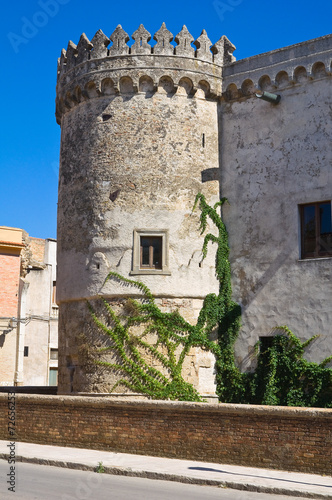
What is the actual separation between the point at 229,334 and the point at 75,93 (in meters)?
8.53

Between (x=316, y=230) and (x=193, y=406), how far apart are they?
664 centimetres

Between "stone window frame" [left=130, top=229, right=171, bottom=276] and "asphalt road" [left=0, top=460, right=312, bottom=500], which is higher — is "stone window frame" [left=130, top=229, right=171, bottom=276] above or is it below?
above

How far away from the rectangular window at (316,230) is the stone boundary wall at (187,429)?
6222 mm

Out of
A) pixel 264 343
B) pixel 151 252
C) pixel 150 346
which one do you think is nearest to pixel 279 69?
pixel 151 252

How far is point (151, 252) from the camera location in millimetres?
18703

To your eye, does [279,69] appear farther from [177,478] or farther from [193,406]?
[177,478]

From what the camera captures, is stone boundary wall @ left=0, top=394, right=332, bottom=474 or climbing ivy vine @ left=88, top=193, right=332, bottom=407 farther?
climbing ivy vine @ left=88, top=193, right=332, bottom=407

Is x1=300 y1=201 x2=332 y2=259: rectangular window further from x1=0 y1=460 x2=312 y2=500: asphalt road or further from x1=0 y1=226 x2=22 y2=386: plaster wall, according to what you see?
x1=0 y1=226 x2=22 y2=386: plaster wall

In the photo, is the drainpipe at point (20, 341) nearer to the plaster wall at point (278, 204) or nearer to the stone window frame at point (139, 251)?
the stone window frame at point (139, 251)

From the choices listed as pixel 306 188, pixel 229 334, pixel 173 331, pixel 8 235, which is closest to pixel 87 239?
pixel 173 331

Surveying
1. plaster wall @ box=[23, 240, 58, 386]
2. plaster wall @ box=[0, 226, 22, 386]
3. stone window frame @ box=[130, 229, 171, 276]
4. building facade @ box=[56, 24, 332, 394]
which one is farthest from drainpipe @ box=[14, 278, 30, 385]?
stone window frame @ box=[130, 229, 171, 276]

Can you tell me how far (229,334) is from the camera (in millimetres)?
18688

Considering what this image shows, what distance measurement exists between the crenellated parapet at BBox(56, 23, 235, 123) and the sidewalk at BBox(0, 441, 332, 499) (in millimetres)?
10313

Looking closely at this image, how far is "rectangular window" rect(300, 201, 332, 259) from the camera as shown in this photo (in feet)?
57.7
